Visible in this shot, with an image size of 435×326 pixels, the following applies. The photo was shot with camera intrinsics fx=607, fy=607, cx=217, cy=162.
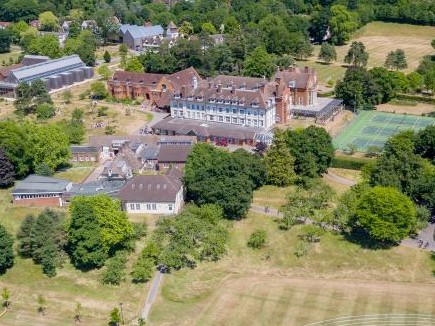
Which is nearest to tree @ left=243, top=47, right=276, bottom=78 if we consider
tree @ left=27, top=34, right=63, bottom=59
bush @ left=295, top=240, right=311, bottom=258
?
tree @ left=27, top=34, right=63, bottom=59

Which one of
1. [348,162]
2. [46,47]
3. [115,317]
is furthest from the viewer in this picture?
[46,47]

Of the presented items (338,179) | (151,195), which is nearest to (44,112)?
(151,195)

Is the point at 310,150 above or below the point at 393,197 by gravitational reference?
above

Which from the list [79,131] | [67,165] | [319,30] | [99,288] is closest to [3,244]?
[99,288]

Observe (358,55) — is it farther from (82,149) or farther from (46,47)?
(46,47)

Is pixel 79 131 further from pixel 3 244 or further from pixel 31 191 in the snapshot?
pixel 3 244

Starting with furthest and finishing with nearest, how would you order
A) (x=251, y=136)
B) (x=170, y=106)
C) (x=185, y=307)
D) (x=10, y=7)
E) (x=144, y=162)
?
(x=10, y=7) → (x=170, y=106) → (x=251, y=136) → (x=144, y=162) → (x=185, y=307)

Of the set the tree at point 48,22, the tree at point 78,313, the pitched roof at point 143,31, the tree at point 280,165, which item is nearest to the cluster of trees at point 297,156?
the tree at point 280,165
